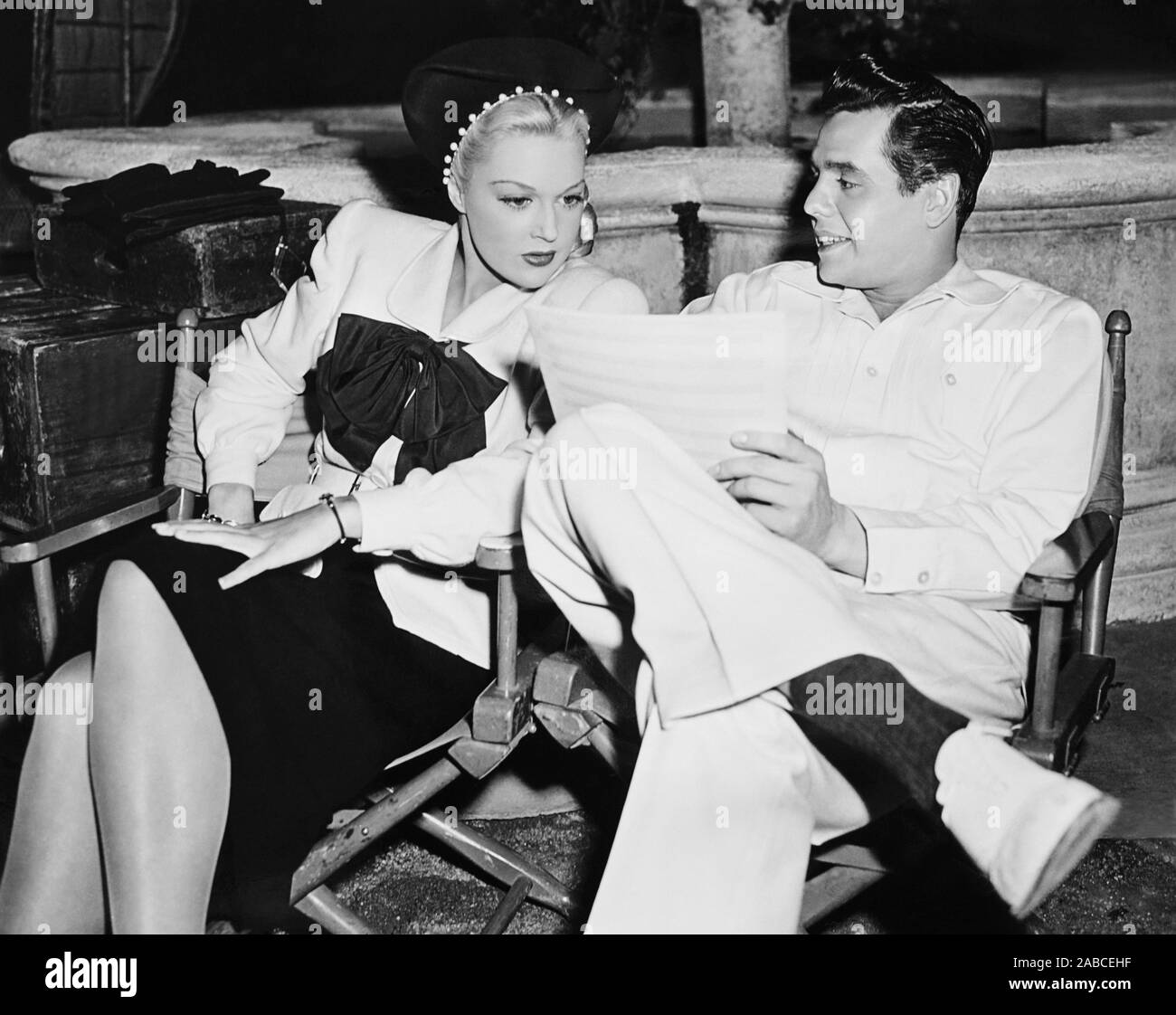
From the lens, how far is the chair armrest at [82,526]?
2484mm

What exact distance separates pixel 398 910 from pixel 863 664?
4.57 feet

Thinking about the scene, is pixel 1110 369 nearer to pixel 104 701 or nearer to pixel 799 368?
pixel 799 368

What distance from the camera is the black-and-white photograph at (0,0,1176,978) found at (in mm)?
2160

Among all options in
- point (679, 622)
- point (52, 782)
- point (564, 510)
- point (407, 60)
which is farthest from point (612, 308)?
point (407, 60)

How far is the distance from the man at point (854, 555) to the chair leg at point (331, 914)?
58 cm

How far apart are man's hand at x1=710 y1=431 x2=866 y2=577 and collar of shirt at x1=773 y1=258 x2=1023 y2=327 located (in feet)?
1.84

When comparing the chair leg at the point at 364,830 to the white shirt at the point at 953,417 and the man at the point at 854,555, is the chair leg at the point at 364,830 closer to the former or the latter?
the man at the point at 854,555

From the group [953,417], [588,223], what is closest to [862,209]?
[953,417]

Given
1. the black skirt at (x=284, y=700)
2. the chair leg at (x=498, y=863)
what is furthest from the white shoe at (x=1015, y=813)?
the chair leg at (x=498, y=863)

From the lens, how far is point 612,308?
2.79 metres

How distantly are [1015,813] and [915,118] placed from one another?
1.26 m

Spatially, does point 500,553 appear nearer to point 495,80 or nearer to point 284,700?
point 284,700

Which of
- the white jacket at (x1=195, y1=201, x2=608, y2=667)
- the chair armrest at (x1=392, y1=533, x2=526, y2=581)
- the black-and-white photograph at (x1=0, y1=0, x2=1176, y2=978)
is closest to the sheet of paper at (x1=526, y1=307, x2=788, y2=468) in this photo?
the black-and-white photograph at (x1=0, y1=0, x2=1176, y2=978)

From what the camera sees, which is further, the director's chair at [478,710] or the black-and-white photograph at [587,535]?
the director's chair at [478,710]
